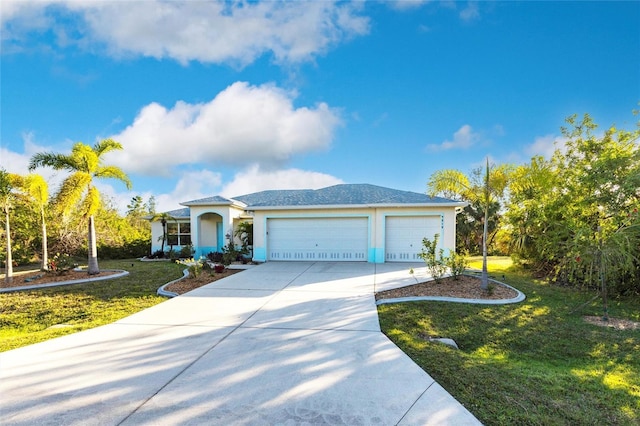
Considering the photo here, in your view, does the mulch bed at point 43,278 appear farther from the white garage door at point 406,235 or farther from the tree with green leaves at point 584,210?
the tree with green leaves at point 584,210

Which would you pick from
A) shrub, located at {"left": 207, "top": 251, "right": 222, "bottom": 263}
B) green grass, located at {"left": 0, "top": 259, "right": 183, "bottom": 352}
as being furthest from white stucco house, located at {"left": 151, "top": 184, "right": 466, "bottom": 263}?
green grass, located at {"left": 0, "top": 259, "right": 183, "bottom": 352}

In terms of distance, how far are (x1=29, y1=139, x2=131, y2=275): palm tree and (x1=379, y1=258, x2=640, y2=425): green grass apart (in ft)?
34.8

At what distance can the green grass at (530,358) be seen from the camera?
2.73 meters

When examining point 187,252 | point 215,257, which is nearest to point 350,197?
point 215,257

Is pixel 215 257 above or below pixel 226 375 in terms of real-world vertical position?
below

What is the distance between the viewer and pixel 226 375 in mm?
3301

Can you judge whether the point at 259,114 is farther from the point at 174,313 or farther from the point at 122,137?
the point at 174,313

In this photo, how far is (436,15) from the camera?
9078 millimetres

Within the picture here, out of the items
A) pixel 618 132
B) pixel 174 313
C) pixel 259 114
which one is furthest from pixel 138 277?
pixel 618 132

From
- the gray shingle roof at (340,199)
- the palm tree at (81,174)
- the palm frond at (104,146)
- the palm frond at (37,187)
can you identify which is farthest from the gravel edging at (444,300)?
the palm frond at (37,187)

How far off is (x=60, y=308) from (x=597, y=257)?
11.7m

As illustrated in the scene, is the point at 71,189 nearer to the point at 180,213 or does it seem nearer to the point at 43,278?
the point at 43,278

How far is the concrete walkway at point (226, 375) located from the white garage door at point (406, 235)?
741cm

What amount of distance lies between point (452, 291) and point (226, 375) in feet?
19.7
